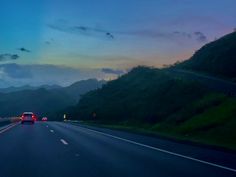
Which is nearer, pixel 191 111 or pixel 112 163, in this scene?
pixel 112 163

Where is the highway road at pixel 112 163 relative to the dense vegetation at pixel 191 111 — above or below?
below

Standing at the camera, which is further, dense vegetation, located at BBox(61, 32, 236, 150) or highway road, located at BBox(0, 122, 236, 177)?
dense vegetation, located at BBox(61, 32, 236, 150)

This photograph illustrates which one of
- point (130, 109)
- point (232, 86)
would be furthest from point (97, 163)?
point (130, 109)

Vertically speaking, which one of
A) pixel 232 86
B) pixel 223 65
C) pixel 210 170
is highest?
pixel 223 65

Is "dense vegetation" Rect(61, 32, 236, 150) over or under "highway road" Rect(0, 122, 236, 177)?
over

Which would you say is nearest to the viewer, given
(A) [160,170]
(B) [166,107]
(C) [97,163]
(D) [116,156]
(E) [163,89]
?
(A) [160,170]

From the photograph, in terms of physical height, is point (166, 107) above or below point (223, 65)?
below

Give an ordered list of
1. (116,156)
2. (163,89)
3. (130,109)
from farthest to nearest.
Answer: (130,109) < (163,89) < (116,156)

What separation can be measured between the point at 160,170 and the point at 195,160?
326 cm

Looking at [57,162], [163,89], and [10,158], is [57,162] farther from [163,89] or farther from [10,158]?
[163,89]

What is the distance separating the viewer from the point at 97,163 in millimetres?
16781

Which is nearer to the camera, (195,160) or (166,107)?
(195,160)

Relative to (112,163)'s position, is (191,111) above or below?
above

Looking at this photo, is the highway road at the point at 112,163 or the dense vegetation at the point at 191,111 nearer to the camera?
the highway road at the point at 112,163
